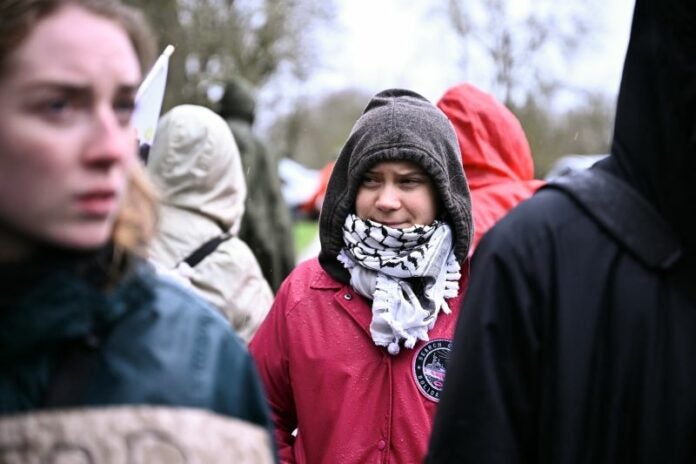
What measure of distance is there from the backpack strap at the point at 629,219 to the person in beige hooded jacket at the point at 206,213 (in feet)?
8.90

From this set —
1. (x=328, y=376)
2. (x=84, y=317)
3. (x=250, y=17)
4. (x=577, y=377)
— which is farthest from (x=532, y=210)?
(x=250, y=17)

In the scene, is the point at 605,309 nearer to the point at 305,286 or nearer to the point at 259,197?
the point at 305,286

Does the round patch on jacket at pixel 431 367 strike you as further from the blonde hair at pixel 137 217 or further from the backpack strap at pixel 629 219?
the blonde hair at pixel 137 217

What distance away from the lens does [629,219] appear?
6.84ft

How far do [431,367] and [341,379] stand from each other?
27cm

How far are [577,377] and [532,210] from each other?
0.34 m

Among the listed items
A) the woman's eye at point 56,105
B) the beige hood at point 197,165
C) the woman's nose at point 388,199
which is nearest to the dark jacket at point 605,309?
the woman's eye at point 56,105

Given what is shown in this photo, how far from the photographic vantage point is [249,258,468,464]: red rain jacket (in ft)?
10.5

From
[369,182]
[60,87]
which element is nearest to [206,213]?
[369,182]

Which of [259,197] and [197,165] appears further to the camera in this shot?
[259,197]

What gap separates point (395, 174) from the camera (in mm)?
3576

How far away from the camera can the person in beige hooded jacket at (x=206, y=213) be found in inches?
186

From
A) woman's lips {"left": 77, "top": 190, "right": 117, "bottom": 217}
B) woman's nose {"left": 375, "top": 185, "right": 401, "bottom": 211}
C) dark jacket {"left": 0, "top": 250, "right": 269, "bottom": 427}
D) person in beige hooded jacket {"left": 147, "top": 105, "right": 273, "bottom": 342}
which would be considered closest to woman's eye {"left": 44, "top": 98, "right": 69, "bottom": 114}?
woman's lips {"left": 77, "top": 190, "right": 117, "bottom": 217}

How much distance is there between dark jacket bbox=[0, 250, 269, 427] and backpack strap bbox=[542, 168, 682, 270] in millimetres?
732
